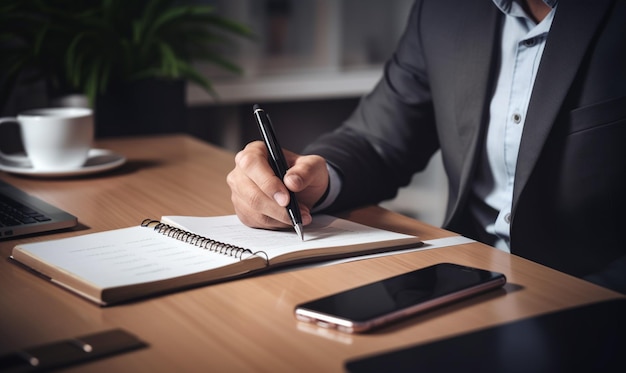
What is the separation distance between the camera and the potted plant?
1663 millimetres

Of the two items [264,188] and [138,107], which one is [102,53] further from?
[264,188]

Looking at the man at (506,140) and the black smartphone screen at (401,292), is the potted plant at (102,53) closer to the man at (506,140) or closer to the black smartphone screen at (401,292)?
the man at (506,140)

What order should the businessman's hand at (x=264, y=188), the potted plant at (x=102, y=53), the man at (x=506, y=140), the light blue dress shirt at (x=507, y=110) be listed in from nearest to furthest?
1. the businessman's hand at (x=264, y=188)
2. the man at (x=506, y=140)
3. the light blue dress shirt at (x=507, y=110)
4. the potted plant at (x=102, y=53)

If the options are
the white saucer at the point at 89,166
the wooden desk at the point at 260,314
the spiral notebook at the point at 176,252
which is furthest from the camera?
the white saucer at the point at 89,166

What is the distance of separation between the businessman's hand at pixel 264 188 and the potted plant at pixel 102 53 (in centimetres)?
74

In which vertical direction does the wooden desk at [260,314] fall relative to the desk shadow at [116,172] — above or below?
above

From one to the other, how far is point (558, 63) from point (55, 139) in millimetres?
854

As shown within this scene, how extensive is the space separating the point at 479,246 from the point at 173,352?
449mm

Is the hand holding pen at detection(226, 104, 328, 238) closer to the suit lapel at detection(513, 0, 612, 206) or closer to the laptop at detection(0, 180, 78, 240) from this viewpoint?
the laptop at detection(0, 180, 78, 240)

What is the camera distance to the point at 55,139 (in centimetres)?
130

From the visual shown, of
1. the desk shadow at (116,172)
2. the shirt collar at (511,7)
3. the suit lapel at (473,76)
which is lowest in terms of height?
the desk shadow at (116,172)

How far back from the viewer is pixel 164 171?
1360mm

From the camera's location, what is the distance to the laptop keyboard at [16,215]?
96cm

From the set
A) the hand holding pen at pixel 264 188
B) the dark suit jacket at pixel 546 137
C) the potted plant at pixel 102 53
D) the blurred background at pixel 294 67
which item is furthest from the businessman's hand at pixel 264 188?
the blurred background at pixel 294 67
